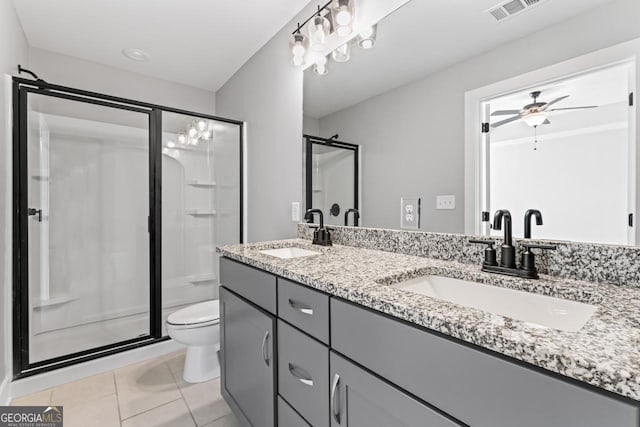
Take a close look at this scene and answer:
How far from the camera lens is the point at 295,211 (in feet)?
6.62

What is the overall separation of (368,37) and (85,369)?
2611mm

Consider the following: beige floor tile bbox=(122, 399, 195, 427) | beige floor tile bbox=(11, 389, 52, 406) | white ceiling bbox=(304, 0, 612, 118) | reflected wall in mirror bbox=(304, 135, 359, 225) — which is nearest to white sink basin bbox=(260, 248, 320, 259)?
reflected wall in mirror bbox=(304, 135, 359, 225)

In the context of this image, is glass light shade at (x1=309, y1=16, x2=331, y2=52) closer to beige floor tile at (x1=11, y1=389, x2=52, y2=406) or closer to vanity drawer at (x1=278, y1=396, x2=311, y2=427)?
vanity drawer at (x1=278, y1=396, x2=311, y2=427)

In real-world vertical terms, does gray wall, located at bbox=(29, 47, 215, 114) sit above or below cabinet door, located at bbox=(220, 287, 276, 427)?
above

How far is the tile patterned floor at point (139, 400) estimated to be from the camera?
1511 mm

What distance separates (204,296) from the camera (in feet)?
8.91

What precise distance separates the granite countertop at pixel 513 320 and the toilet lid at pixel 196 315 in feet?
3.08

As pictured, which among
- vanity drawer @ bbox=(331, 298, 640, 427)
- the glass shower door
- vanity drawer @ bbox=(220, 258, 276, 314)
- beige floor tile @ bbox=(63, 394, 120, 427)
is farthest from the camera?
the glass shower door

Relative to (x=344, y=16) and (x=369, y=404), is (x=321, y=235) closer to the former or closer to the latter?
(x=369, y=404)

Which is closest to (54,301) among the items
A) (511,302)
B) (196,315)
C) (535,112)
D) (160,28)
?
(196,315)

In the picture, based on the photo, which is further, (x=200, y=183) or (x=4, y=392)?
(x=200, y=183)

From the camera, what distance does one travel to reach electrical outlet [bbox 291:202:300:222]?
2.00 meters

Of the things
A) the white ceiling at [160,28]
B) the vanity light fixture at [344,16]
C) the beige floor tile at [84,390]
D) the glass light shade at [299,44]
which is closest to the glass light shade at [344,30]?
the vanity light fixture at [344,16]

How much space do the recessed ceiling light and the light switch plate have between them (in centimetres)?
244
